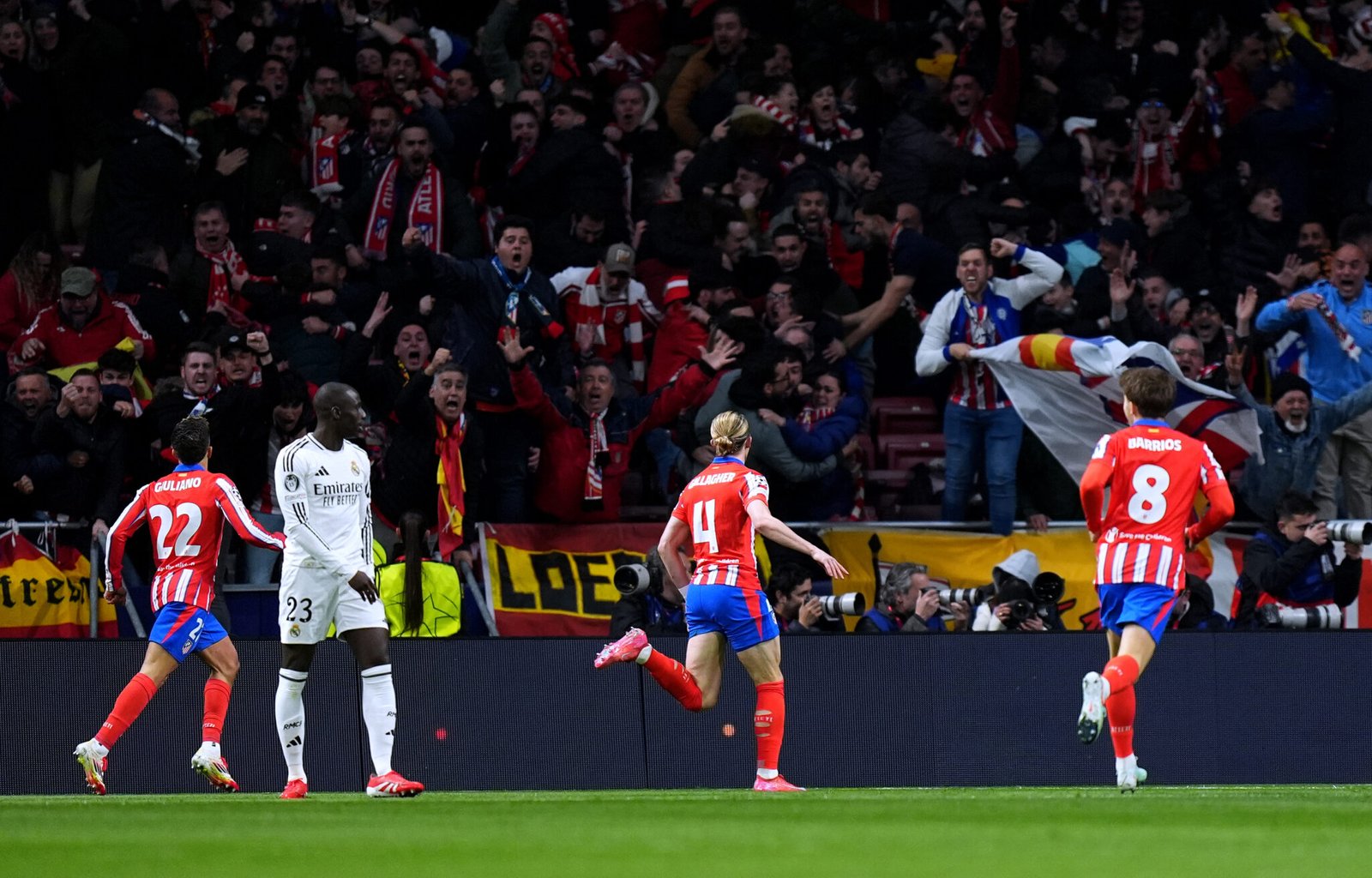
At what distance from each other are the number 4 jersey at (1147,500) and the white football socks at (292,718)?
174 inches

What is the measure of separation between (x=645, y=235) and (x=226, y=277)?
Result: 3.39 meters

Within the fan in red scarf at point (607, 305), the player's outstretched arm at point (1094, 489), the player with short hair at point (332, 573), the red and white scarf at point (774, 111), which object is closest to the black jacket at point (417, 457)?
the fan in red scarf at point (607, 305)

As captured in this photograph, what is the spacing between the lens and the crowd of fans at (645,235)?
50.2 ft

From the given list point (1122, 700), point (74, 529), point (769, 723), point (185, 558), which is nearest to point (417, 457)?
point (74, 529)

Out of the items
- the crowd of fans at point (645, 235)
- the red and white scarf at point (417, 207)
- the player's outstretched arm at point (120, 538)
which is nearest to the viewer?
the player's outstretched arm at point (120, 538)

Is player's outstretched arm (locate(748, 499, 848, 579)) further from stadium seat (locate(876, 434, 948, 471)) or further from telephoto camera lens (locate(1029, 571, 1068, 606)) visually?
stadium seat (locate(876, 434, 948, 471))

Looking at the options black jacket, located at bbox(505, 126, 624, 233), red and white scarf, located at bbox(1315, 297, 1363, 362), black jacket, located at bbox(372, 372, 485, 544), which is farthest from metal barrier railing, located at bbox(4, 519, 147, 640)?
red and white scarf, located at bbox(1315, 297, 1363, 362)

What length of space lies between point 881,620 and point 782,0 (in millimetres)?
8286

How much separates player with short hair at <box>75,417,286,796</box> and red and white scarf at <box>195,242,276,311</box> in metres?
3.88

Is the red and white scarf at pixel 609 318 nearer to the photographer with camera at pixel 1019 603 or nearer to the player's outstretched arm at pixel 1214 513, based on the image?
the photographer with camera at pixel 1019 603

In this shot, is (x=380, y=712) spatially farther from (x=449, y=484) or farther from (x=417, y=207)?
(x=417, y=207)

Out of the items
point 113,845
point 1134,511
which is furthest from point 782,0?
point 113,845

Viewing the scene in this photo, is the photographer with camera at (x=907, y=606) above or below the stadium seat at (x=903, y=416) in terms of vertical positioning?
below

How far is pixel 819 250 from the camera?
1661cm
